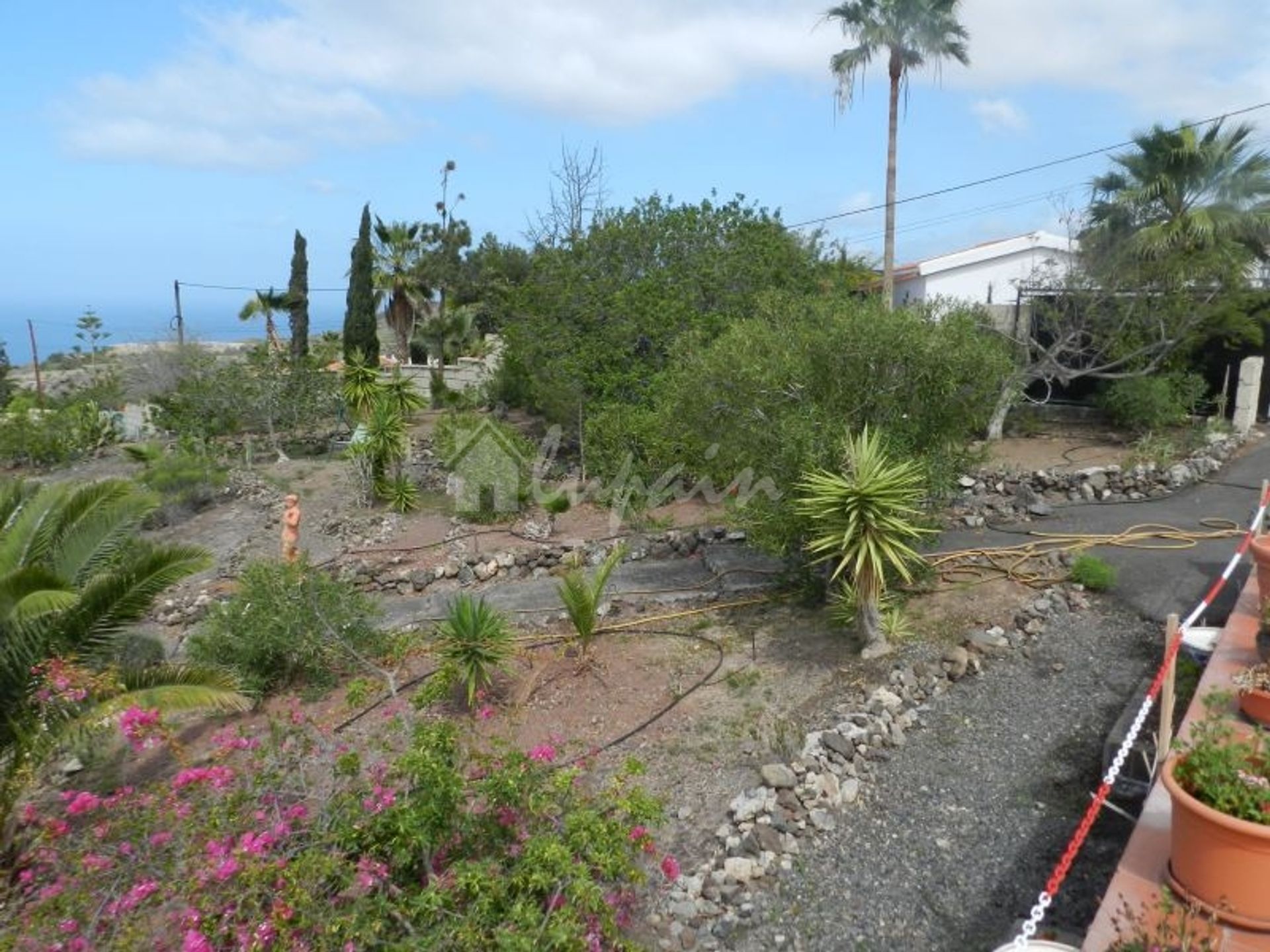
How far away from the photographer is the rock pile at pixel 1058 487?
10531 mm

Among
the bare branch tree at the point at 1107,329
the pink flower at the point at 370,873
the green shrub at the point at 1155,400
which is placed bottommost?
the pink flower at the point at 370,873

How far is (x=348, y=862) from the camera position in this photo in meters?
3.80

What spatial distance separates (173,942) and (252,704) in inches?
172

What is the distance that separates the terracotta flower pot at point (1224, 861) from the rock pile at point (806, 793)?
85.2 inches

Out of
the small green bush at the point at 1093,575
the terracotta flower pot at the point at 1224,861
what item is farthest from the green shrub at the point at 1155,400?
the terracotta flower pot at the point at 1224,861

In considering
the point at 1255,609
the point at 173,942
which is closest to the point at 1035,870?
the point at 1255,609

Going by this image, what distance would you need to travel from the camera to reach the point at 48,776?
7.00 meters

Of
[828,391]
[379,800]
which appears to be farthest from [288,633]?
[828,391]

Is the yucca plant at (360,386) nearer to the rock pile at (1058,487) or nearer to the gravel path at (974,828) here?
the rock pile at (1058,487)

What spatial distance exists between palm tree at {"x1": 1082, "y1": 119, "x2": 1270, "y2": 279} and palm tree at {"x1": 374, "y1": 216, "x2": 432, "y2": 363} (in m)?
19.9

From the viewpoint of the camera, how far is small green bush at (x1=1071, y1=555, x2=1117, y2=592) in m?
7.82

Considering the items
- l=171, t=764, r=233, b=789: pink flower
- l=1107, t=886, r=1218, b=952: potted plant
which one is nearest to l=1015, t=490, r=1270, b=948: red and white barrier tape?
l=1107, t=886, r=1218, b=952: potted plant

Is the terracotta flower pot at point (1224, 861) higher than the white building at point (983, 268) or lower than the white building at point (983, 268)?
lower

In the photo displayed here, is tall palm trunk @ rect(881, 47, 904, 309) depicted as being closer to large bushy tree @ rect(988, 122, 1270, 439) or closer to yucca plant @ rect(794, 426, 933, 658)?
large bushy tree @ rect(988, 122, 1270, 439)
